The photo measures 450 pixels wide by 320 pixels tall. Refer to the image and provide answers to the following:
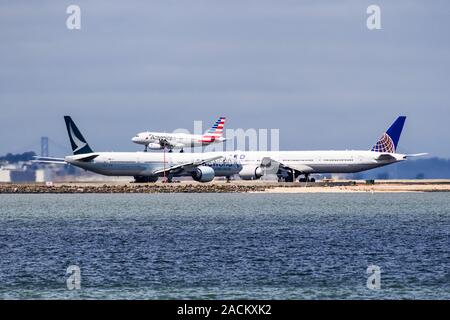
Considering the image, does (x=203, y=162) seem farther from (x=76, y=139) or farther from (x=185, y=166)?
Answer: (x=76, y=139)

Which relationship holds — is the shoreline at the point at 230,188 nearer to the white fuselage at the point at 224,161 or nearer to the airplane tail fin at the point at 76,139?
the white fuselage at the point at 224,161

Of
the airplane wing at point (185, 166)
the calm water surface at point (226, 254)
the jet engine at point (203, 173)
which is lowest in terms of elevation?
the calm water surface at point (226, 254)

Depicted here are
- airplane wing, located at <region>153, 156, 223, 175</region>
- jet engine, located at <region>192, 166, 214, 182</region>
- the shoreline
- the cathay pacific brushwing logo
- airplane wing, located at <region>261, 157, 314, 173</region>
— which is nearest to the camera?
the shoreline

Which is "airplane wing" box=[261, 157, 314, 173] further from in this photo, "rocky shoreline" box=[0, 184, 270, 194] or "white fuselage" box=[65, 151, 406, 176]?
"rocky shoreline" box=[0, 184, 270, 194]

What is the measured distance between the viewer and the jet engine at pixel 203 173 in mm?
188500

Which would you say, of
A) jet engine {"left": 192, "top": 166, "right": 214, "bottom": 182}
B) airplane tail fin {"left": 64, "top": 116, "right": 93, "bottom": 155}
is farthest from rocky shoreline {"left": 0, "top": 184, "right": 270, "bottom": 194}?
airplane tail fin {"left": 64, "top": 116, "right": 93, "bottom": 155}

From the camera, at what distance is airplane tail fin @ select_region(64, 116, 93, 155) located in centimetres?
19475

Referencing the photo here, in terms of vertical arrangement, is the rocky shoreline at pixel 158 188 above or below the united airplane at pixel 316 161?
below

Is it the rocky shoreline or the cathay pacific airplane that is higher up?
the cathay pacific airplane

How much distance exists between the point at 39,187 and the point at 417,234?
11295cm

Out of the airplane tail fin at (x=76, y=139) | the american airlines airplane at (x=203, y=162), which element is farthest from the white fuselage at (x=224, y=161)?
the airplane tail fin at (x=76, y=139)

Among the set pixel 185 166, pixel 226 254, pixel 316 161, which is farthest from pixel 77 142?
pixel 226 254
